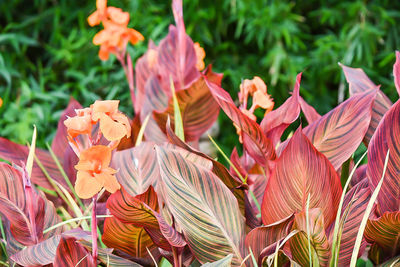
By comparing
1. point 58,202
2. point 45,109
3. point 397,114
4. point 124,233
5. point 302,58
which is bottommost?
point 45,109

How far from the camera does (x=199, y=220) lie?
0.49 metres

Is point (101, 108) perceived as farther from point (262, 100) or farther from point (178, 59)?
point (178, 59)

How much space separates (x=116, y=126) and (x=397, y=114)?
298 mm

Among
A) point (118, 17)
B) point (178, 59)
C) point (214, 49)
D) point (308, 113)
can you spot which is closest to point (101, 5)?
point (118, 17)

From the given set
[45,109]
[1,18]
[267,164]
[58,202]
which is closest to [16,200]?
[58,202]

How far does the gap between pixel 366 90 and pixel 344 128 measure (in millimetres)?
57

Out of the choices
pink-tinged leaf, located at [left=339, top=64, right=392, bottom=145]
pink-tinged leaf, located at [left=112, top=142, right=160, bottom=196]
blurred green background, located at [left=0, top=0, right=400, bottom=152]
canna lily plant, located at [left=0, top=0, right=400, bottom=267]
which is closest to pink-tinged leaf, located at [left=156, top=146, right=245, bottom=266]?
canna lily plant, located at [left=0, top=0, right=400, bottom=267]

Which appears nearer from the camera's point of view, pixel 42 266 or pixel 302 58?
pixel 42 266

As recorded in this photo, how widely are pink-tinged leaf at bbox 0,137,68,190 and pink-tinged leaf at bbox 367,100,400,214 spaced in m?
0.43

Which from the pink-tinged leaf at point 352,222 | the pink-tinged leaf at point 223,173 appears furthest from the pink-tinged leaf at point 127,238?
the pink-tinged leaf at point 352,222

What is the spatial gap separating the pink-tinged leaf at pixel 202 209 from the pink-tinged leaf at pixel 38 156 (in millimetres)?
278

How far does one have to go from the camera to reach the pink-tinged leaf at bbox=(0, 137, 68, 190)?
0.68 metres

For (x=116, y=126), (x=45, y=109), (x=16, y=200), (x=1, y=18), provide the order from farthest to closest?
(x=1, y=18), (x=45, y=109), (x=16, y=200), (x=116, y=126)

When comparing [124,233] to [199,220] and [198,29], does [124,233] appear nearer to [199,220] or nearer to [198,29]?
[199,220]
